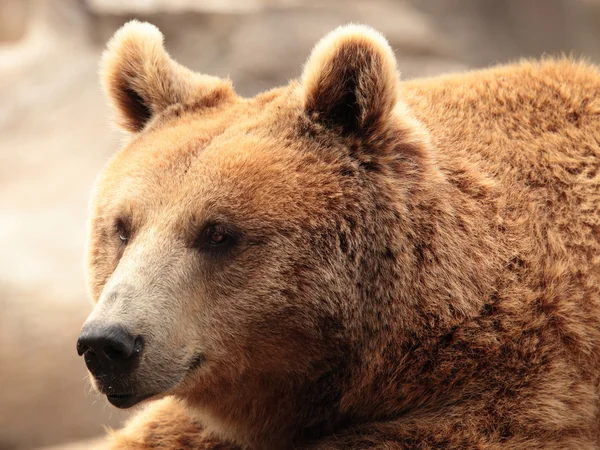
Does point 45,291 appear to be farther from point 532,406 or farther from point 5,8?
point 532,406

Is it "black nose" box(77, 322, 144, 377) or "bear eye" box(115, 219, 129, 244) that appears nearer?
"black nose" box(77, 322, 144, 377)

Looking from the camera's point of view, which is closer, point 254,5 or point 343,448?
point 343,448

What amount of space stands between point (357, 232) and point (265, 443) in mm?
1096

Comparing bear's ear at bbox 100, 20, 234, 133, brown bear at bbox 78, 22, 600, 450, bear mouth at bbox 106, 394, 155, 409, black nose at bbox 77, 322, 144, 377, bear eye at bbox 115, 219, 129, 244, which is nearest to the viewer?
black nose at bbox 77, 322, 144, 377

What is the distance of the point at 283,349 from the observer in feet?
11.6

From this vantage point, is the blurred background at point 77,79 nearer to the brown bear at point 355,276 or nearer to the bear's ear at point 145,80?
the bear's ear at point 145,80

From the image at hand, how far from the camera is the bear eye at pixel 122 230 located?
3686 millimetres

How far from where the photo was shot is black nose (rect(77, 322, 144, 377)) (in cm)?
309

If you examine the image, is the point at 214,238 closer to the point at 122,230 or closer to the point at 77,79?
the point at 122,230

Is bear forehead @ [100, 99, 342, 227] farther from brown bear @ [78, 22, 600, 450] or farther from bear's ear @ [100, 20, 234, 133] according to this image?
bear's ear @ [100, 20, 234, 133]

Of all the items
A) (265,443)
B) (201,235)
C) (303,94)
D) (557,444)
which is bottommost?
(265,443)

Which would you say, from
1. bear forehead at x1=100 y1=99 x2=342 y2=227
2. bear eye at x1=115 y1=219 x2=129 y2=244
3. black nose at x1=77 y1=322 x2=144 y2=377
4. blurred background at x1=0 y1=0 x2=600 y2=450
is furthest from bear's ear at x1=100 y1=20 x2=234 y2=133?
blurred background at x1=0 y1=0 x2=600 y2=450

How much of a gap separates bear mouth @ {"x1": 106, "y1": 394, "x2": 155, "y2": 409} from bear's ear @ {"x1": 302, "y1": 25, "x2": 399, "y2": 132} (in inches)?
53.6

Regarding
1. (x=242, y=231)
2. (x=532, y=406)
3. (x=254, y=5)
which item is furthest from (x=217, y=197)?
(x=254, y=5)
